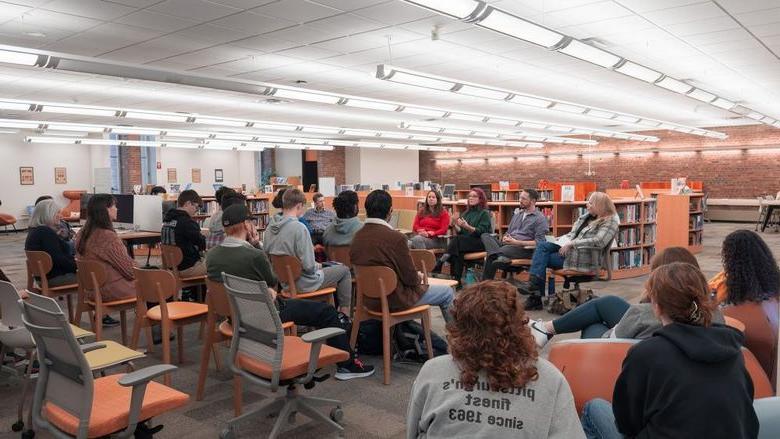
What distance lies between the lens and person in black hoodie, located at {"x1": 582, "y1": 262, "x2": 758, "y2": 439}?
175 cm

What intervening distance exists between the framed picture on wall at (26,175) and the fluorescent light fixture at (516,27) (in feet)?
55.4

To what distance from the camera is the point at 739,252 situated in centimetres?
304

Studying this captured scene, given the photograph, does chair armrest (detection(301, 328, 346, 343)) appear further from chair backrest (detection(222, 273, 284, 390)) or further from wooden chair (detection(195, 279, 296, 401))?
wooden chair (detection(195, 279, 296, 401))

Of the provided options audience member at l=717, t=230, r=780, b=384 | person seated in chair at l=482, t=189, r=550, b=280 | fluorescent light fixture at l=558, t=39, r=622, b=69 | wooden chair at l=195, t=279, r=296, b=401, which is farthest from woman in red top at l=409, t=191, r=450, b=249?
audience member at l=717, t=230, r=780, b=384

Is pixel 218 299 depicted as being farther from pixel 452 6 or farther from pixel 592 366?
pixel 452 6

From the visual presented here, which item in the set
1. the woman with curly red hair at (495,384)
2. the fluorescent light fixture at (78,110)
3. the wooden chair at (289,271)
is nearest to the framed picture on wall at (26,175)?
the fluorescent light fixture at (78,110)

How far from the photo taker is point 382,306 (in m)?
4.14

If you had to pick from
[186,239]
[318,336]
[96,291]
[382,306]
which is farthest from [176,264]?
[318,336]

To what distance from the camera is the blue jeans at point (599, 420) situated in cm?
208

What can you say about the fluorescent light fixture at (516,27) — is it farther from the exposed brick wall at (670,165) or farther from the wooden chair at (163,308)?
the exposed brick wall at (670,165)

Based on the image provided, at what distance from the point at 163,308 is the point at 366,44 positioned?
4525 mm

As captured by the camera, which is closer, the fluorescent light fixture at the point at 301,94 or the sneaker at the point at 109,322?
the sneaker at the point at 109,322

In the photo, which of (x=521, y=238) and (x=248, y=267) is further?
(x=521, y=238)

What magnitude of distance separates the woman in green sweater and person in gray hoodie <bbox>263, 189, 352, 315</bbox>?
2.68m
